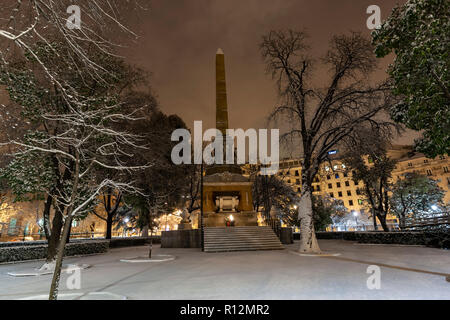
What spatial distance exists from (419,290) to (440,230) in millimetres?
14783

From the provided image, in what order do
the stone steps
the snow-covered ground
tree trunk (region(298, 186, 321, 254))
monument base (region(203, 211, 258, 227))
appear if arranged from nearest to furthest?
the snow-covered ground < tree trunk (region(298, 186, 321, 254)) < the stone steps < monument base (region(203, 211, 258, 227))

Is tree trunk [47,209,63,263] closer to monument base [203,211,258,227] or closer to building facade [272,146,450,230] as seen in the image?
monument base [203,211,258,227]

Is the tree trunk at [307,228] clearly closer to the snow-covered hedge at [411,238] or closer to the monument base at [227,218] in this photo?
the snow-covered hedge at [411,238]

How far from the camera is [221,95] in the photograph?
29.7m

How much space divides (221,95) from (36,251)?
2393 cm

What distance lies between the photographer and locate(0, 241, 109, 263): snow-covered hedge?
47.7ft

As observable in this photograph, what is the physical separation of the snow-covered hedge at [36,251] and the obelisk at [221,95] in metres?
17.7

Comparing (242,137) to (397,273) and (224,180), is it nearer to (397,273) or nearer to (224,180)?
(224,180)

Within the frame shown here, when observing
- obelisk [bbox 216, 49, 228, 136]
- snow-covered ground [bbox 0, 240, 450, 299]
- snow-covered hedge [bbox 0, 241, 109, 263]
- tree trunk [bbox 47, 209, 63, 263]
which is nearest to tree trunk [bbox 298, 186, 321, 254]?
snow-covered ground [bbox 0, 240, 450, 299]

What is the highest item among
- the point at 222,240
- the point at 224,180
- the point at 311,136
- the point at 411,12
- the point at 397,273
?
the point at 411,12

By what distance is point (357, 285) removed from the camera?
629cm

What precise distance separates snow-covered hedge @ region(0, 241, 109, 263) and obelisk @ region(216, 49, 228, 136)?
58.0 ft

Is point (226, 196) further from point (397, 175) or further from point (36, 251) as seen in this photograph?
point (397, 175)

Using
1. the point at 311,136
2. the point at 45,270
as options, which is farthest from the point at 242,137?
the point at 45,270
